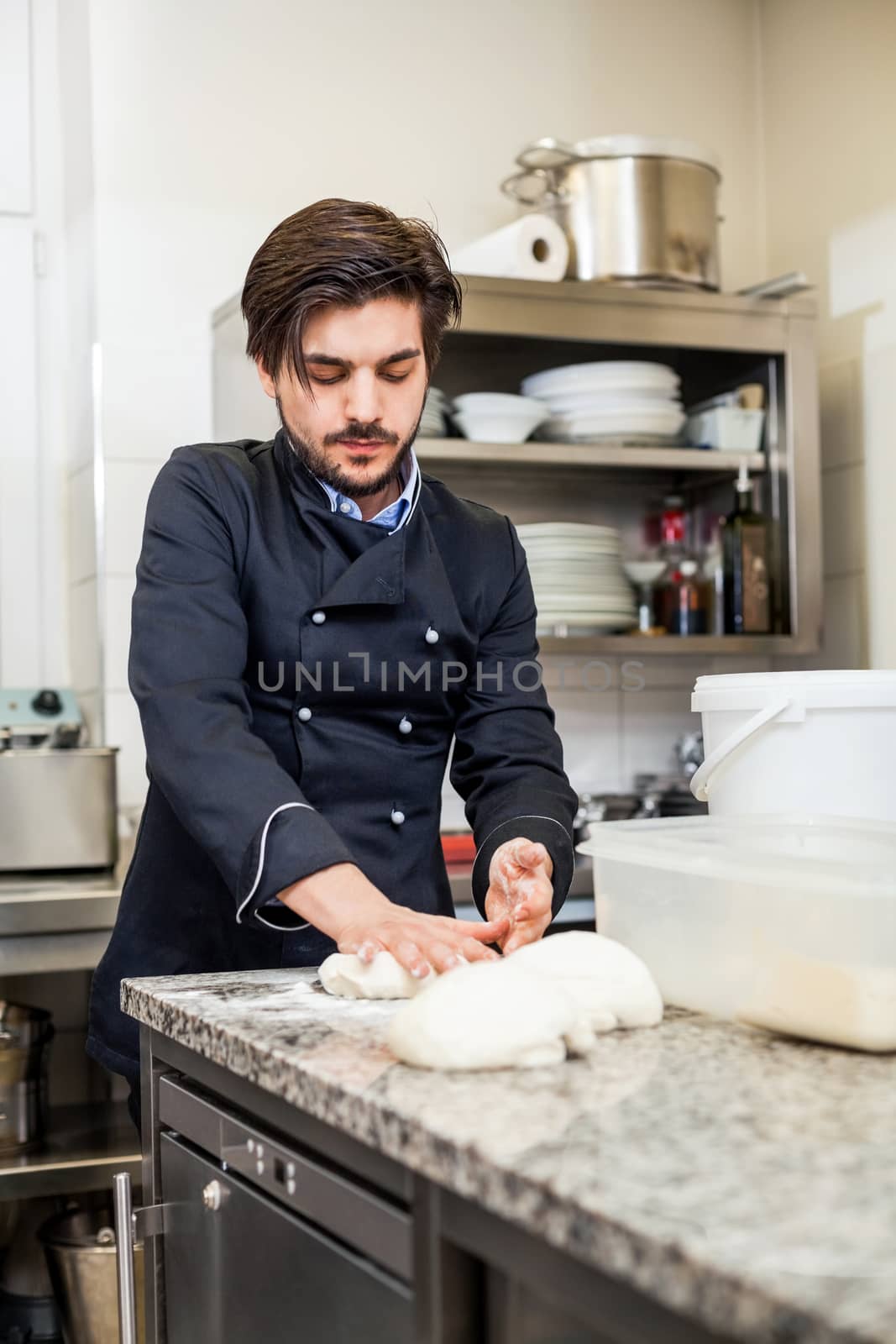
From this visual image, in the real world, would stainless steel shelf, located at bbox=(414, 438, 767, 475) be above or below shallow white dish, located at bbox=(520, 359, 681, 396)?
below

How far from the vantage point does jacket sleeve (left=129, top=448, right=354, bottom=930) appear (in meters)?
1.16

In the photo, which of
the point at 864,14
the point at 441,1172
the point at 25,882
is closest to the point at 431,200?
the point at 864,14

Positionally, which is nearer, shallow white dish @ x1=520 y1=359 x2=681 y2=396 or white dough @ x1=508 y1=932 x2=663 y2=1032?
white dough @ x1=508 y1=932 x2=663 y2=1032

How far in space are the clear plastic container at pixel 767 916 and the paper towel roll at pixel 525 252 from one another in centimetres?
165

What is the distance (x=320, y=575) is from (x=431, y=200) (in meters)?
1.67

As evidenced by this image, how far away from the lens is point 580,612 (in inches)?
102

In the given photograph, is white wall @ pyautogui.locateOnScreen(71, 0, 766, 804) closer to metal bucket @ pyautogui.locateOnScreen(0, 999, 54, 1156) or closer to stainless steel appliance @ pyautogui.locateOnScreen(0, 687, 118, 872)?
stainless steel appliance @ pyautogui.locateOnScreen(0, 687, 118, 872)

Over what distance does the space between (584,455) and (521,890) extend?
4.89ft

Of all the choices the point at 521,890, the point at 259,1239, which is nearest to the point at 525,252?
the point at 521,890

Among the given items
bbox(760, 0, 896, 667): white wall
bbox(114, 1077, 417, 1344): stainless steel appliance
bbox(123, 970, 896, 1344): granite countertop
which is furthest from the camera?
bbox(760, 0, 896, 667): white wall

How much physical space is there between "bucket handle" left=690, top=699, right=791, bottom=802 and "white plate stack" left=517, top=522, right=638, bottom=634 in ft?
4.04

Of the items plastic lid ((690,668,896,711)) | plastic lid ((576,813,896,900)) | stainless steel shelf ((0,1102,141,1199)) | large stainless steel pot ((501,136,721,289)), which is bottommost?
stainless steel shelf ((0,1102,141,1199))

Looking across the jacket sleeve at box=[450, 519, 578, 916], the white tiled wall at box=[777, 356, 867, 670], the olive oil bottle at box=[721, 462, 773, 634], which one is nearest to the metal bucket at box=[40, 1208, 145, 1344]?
the jacket sleeve at box=[450, 519, 578, 916]

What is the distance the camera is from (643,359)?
2824mm
